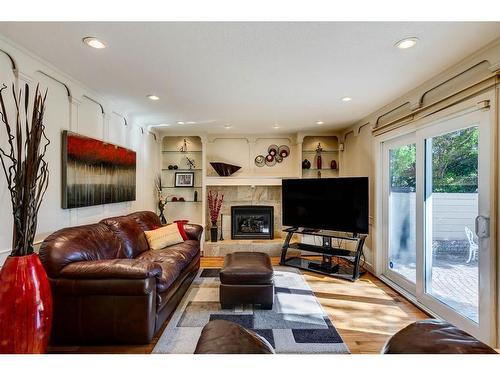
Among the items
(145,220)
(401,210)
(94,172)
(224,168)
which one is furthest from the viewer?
(224,168)

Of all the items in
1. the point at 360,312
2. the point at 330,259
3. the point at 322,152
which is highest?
the point at 322,152

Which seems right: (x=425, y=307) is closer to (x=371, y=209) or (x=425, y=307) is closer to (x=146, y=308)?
(x=371, y=209)

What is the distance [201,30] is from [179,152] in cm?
392

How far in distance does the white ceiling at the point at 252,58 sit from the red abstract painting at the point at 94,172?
661 millimetres

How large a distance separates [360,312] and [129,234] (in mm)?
2781

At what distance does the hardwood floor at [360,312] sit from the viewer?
2.18 meters

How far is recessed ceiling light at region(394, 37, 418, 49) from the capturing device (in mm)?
1959

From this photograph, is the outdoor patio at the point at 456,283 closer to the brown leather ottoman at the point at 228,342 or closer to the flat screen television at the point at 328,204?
the flat screen television at the point at 328,204

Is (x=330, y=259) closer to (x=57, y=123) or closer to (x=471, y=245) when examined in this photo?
(x=471, y=245)

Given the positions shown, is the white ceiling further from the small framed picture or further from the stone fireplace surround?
the stone fireplace surround

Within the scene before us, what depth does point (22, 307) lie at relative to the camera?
65.3 inches

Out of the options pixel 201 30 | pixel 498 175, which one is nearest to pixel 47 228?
pixel 201 30

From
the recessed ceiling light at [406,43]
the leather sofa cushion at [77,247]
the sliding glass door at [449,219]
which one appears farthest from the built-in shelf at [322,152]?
the leather sofa cushion at [77,247]

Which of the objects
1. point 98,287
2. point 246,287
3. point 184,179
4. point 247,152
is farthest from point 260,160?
point 98,287
